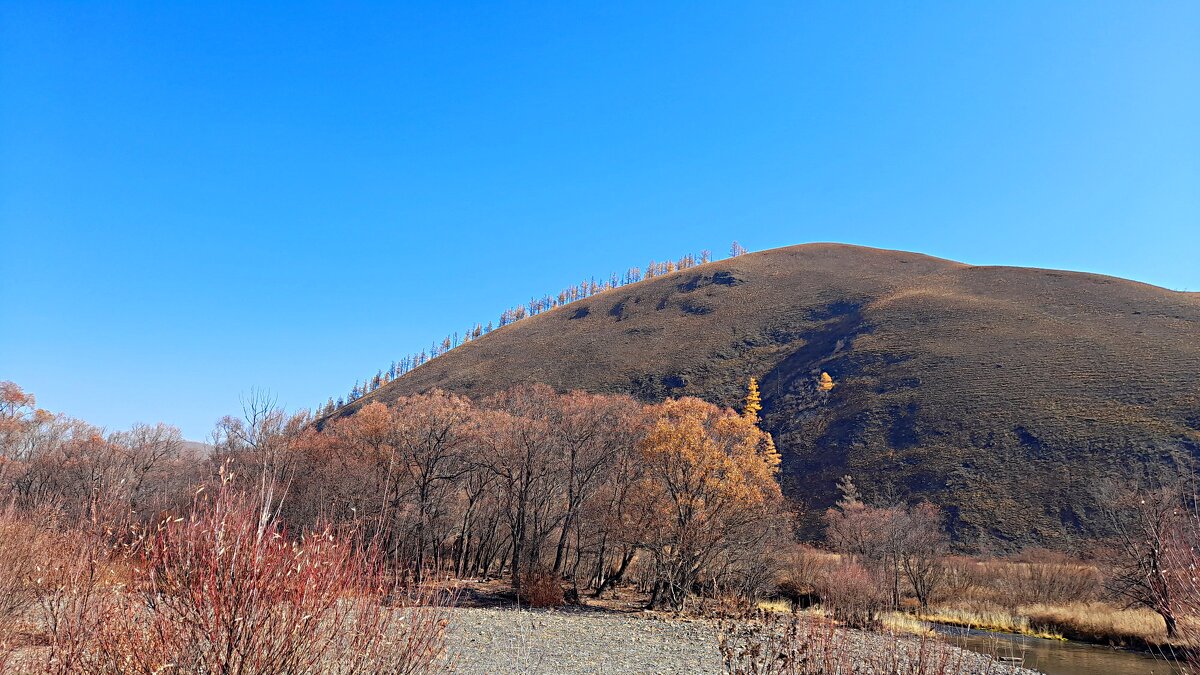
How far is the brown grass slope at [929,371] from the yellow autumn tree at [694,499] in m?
29.5

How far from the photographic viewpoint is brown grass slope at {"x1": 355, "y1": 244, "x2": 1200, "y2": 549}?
57.0 meters

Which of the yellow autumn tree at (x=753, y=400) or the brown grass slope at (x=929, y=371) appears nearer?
the brown grass slope at (x=929, y=371)

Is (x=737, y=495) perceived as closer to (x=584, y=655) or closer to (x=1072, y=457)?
(x=584, y=655)

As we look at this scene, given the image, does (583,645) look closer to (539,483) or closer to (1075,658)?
(539,483)

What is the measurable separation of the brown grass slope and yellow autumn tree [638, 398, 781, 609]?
29.5 meters

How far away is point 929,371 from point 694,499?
60065mm

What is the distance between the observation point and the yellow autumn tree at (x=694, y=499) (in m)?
32.4

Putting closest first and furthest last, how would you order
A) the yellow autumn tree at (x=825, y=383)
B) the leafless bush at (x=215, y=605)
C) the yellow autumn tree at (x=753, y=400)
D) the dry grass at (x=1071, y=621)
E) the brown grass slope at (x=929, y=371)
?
the leafless bush at (x=215, y=605), the dry grass at (x=1071, y=621), the brown grass slope at (x=929, y=371), the yellow autumn tree at (x=825, y=383), the yellow autumn tree at (x=753, y=400)

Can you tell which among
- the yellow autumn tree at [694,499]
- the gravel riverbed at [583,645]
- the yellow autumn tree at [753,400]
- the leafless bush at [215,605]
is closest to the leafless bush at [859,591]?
the gravel riverbed at [583,645]

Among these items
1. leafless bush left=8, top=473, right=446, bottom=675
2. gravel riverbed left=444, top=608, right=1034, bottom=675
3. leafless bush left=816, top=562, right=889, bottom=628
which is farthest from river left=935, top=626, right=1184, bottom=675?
leafless bush left=8, top=473, right=446, bottom=675

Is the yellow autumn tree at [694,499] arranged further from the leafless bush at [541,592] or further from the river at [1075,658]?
the river at [1075,658]

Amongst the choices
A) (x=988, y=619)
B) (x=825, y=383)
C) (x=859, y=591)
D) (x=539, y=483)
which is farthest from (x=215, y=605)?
(x=825, y=383)

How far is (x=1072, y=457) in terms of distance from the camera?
57.6 metres

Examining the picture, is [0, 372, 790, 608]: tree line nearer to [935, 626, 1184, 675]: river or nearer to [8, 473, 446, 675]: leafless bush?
[935, 626, 1184, 675]: river
